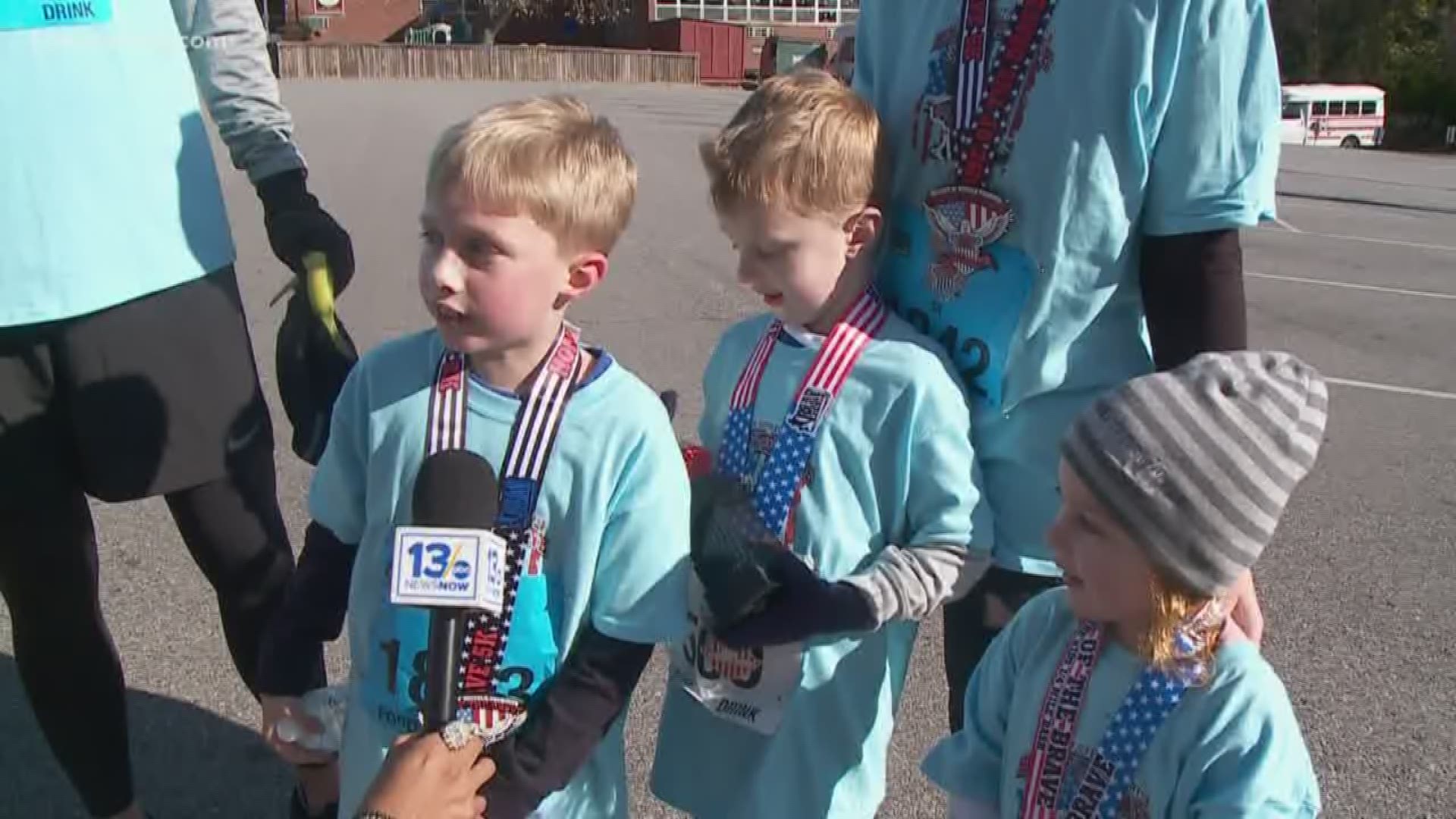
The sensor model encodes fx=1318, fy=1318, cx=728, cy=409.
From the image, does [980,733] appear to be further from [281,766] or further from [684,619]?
[281,766]

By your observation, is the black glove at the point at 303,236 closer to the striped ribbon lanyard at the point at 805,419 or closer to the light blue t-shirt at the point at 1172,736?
the striped ribbon lanyard at the point at 805,419

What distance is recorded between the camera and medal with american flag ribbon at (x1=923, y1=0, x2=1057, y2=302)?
74.6 inches

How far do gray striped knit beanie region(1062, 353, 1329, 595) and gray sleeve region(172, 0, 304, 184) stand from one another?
5.61 ft

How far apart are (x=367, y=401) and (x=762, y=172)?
2.23ft

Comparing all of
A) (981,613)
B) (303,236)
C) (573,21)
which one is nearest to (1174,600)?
(981,613)

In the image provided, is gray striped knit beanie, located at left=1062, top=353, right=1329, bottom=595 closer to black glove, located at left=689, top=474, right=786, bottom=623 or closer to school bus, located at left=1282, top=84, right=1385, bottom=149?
black glove, located at left=689, top=474, right=786, bottom=623

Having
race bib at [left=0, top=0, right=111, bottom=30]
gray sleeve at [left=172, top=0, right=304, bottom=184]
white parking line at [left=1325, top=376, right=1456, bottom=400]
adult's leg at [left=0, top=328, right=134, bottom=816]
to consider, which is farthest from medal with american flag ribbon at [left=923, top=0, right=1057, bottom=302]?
white parking line at [left=1325, top=376, right=1456, bottom=400]

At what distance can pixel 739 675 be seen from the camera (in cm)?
209

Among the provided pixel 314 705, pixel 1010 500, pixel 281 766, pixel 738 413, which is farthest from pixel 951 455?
pixel 281 766

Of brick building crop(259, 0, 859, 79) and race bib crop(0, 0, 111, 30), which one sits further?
brick building crop(259, 0, 859, 79)

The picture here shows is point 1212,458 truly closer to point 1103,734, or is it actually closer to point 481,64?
point 1103,734

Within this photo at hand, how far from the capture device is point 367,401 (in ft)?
6.29

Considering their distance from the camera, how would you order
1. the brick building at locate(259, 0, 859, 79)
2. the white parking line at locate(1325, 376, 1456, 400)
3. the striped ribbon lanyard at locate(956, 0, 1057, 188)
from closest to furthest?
1. the striped ribbon lanyard at locate(956, 0, 1057, 188)
2. the white parking line at locate(1325, 376, 1456, 400)
3. the brick building at locate(259, 0, 859, 79)

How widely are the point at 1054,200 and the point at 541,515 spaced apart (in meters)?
0.85
